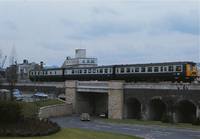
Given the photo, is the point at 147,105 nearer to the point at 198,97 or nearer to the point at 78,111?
the point at 198,97

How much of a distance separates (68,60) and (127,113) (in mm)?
82545

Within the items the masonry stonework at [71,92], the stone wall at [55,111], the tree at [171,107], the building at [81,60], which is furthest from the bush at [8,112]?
the building at [81,60]

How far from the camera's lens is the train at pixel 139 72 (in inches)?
1708

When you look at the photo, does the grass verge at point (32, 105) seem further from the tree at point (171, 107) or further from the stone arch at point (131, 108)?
the tree at point (171, 107)

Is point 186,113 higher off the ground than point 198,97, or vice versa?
point 198,97

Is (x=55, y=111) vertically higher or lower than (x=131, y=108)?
lower

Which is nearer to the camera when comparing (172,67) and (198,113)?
(198,113)

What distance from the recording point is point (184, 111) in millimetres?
41562

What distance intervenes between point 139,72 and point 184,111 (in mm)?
11234

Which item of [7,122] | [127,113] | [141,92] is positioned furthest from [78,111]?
[7,122]

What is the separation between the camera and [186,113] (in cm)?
4194

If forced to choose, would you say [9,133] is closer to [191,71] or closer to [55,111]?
[55,111]

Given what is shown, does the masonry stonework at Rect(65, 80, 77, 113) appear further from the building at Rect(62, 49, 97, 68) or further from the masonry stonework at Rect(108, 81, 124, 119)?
the building at Rect(62, 49, 97, 68)

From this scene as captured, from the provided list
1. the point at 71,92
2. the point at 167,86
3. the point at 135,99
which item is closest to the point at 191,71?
the point at 167,86
